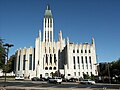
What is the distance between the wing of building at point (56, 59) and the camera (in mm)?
107144

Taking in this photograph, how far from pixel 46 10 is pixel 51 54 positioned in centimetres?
3773

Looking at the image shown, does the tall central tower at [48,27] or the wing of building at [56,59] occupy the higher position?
the tall central tower at [48,27]

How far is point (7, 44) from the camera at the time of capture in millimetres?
38531

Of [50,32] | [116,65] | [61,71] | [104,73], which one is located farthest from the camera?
[50,32]

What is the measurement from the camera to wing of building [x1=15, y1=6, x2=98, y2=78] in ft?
352

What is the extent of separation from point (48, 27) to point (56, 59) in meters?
24.8

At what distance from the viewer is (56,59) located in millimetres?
115250

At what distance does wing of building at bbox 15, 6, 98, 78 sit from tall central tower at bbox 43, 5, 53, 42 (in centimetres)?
155

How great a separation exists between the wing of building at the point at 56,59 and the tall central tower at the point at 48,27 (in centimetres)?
155

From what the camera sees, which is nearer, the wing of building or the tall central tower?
the wing of building

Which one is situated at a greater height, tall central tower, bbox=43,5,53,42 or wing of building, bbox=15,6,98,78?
tall central tower, bbox=43,5,53,42

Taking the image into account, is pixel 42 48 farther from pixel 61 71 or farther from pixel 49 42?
pixel 61 71

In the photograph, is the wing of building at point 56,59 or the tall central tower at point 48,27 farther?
the tall central tower at point 48,27

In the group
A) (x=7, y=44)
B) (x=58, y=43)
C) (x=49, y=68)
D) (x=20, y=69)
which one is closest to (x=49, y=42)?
(x=58, y=43)
